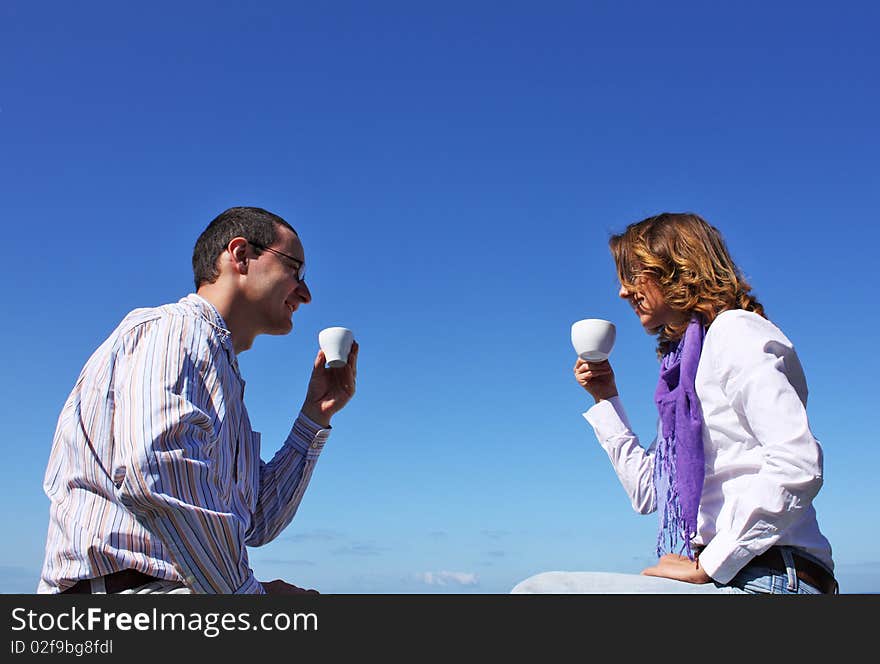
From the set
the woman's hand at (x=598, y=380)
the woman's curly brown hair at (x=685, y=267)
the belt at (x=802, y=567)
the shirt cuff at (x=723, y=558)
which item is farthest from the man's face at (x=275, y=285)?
the belt at (x=802, y=567)

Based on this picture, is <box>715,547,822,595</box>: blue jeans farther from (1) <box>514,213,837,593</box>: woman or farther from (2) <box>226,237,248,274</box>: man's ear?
(2) <box>226,237,248,274</box>: man's ear

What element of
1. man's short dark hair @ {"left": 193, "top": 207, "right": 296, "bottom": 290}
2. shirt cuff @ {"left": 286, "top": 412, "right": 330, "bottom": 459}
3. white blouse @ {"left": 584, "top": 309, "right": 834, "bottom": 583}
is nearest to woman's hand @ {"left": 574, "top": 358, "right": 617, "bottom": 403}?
white blouse @ {"left": 584, "top": 309, "right": 834, "bottom": 583}

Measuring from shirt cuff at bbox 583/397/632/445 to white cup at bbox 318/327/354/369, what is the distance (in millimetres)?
1412

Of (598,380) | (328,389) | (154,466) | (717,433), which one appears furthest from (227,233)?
(717,433)

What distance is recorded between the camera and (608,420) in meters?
3.90

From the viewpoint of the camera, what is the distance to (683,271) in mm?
3156

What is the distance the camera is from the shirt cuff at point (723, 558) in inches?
100

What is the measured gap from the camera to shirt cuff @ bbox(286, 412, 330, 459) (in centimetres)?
440

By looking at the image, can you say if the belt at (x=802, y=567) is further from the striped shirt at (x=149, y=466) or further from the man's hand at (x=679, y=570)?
the striped shirt at (x=149, y=466)

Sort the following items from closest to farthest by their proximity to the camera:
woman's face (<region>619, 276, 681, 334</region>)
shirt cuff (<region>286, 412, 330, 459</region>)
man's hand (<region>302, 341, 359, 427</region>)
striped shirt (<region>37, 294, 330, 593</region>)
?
1. striped shirt (<region>37, 294, 330, 593</region>)
2. woman's face (<region>619, 276, 681, 334</region>)
3. shirt cuff (<region>286, 412, 330, 459</region>)
4. man's hand (<region>302, 341, 359, 427</region>)
